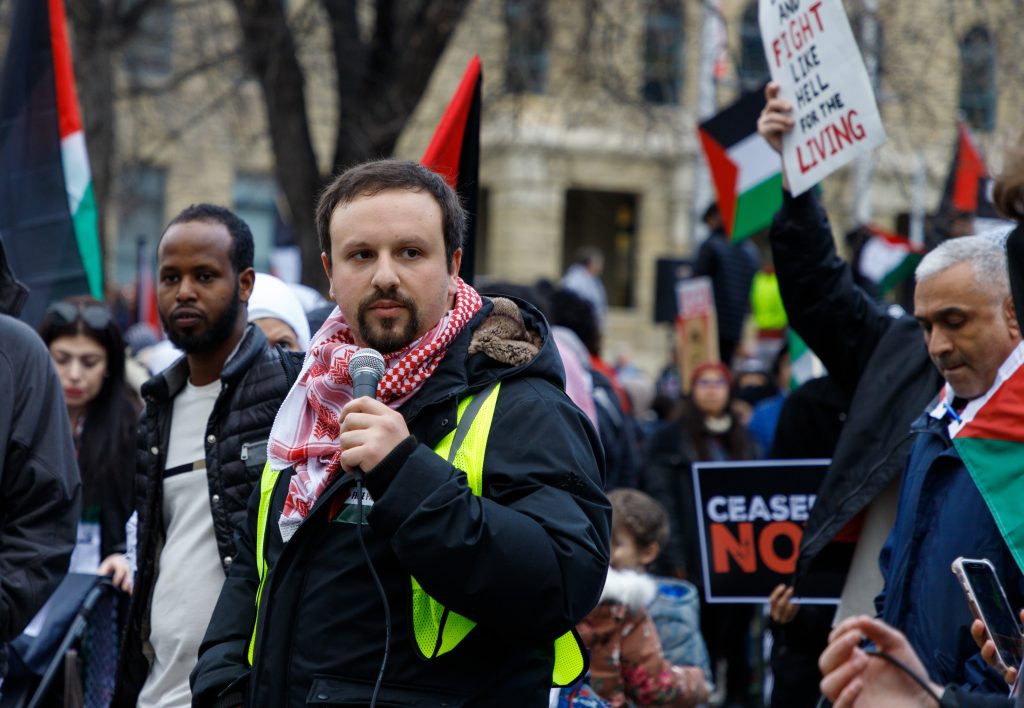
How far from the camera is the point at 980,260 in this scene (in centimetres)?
405

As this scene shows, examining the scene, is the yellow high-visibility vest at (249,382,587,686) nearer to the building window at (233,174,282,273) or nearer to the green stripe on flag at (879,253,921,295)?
the green stripe on flag at (879,253,921,295)

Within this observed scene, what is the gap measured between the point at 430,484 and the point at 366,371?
0.85 ft

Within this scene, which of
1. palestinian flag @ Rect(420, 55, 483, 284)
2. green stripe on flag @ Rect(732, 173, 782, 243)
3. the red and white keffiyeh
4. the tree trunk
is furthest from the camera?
the tree trunk

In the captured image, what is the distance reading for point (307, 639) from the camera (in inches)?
117

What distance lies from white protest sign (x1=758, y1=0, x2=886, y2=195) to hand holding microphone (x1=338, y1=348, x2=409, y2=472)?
2455 mm

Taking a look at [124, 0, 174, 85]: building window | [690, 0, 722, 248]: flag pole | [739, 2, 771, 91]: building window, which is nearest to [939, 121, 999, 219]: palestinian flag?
[690, 0, 722, 248]: flag pole

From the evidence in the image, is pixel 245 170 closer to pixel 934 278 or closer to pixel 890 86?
pixel 890 86

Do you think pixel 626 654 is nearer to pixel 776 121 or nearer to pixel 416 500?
pixel 776 121

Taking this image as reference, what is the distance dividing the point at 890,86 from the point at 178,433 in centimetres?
1076

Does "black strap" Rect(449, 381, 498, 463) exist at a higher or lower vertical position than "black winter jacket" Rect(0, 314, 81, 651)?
higher

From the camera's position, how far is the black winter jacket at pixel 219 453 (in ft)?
13.4

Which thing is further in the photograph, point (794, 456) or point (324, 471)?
point (794, 456)

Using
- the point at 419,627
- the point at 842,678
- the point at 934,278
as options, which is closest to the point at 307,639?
the point at 419,627

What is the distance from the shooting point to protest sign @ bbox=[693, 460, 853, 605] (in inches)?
205
